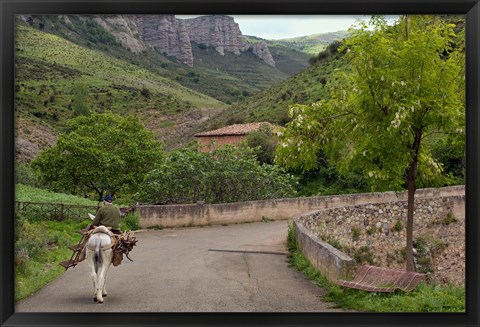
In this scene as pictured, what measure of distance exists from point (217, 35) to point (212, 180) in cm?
12875

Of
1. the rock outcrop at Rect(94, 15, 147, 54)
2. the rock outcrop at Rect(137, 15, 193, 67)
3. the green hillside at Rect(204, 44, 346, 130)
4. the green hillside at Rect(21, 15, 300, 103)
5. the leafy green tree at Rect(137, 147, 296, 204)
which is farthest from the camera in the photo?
the rock outcrop at Rect(137, 15, 193, 67)

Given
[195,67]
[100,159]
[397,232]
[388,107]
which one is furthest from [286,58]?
[388,107]

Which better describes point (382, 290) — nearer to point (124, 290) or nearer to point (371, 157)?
point (371, 157)

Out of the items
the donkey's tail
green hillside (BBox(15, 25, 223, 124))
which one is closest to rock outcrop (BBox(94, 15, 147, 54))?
green hillside (BBox(15, 25, 223, 124))

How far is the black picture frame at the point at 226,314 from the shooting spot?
6.47 metres

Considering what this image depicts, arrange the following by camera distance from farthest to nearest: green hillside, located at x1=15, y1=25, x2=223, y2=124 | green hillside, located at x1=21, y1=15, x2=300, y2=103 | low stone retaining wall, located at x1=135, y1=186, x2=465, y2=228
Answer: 1. green hillside, located at x1=21, y1=15, x2=300, y2=103
2. green hillside, located at x1=15, y1=25, x2=223, y2=124
3. low stone retaining wall, located at x1=135, y1=186, x2=465, y2=228

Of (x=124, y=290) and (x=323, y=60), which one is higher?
(x=323, y=60)

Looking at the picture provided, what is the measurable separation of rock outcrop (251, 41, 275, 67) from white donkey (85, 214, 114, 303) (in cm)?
12390

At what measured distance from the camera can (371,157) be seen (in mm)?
11609

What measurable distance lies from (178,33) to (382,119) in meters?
150

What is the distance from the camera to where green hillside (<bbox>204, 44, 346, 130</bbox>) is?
5862cm

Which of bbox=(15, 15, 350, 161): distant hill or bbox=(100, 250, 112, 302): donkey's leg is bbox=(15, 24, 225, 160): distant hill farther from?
bbox=(100, 250, 112, 302): donkey's leg

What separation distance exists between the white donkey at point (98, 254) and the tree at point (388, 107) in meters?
3.62
